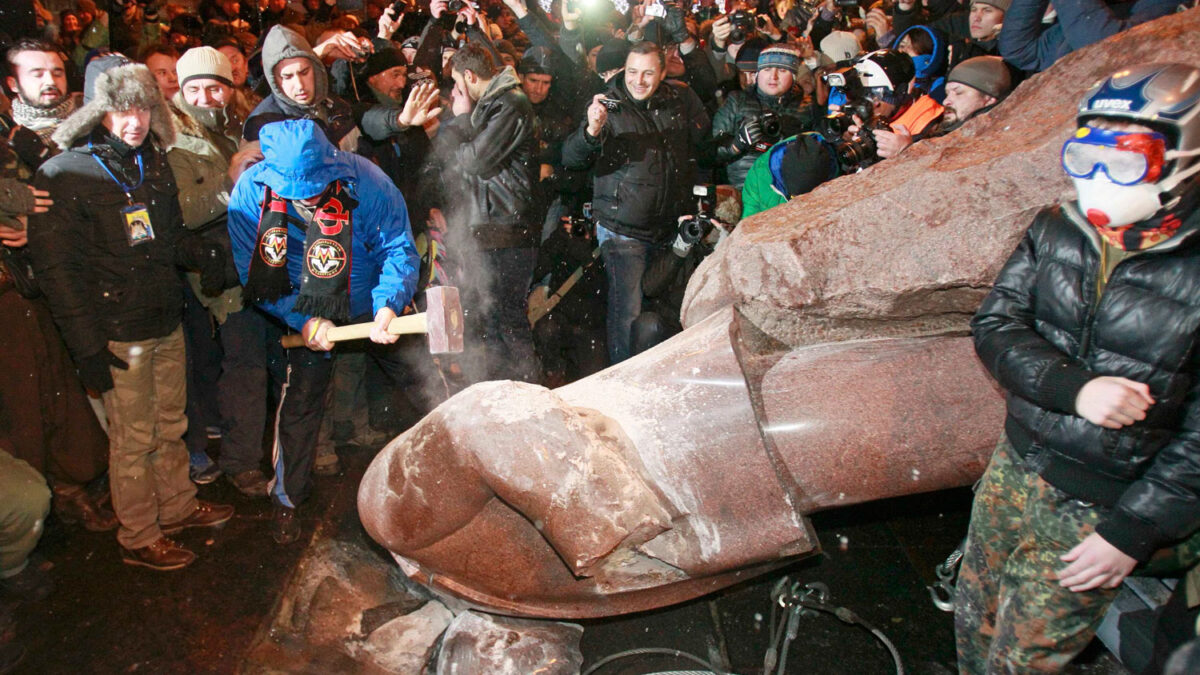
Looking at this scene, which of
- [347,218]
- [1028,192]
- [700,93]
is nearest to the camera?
[1028,192]

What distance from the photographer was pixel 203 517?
3783 mm

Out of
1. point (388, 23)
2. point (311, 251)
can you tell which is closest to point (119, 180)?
point (311, 251)

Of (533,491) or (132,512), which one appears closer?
(533,491)

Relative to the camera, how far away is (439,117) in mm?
4672

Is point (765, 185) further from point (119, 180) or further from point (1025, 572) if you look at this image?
point (119, 180)

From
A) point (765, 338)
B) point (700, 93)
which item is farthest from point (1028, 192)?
point (700, 93)

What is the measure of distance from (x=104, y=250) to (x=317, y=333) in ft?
3.27

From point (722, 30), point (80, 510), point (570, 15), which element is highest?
point (570, 15)

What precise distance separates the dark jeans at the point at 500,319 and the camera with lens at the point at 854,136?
6.28 ft

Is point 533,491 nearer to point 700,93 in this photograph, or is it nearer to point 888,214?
point 888,214

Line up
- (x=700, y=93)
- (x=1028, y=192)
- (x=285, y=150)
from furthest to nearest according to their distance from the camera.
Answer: (x=700, y=93), (x=285, y=150), (x=1028, y=192)

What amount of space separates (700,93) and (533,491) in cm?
425

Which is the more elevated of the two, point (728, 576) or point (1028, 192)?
point (1028, 192)

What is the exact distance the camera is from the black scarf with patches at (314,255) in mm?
3246
